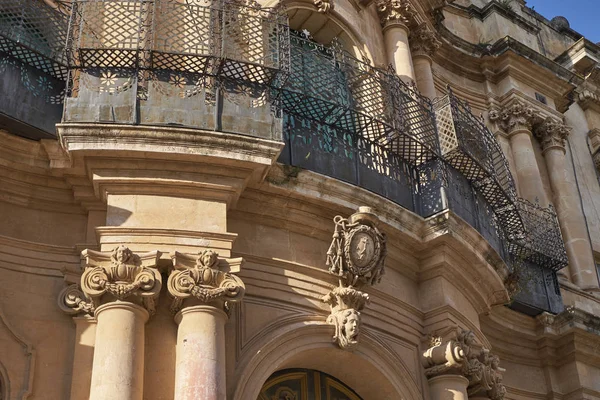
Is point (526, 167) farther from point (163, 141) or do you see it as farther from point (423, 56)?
point (163, 141)

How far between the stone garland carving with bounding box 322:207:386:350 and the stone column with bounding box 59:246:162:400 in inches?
86.2

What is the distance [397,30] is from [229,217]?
22.3 feet

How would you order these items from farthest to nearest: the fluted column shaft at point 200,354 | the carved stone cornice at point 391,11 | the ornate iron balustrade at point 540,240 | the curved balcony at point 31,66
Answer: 1. the carved stone cornice at point 391,11
2. the ornate iron balustrade at point 540,240
3. the curved balcony at point 31,66
4. the fluted column shaft at point 200,354

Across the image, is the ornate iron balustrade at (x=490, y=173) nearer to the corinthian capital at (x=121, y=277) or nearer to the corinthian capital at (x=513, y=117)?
the corinthian capital at (x=513, y=117)

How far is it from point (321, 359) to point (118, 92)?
3.74 metres

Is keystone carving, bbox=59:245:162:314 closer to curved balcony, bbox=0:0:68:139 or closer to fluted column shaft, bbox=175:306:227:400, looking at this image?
fluted column shaft, bbox=175:306:227:400

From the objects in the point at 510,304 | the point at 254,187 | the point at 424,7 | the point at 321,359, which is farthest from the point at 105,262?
the point at 424,7

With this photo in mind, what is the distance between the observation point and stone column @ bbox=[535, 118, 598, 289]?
56.4 ft

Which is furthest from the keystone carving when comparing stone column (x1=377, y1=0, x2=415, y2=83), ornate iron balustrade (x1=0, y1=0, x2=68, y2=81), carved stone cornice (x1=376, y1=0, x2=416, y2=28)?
carved stone cornice (x1=376, y1=0, x2=416, y2=28)

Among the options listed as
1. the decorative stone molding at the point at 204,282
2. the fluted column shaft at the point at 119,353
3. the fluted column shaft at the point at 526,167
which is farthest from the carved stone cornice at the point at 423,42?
the fluted column shaft at the point at 119,353

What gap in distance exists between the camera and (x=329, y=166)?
36.8ft

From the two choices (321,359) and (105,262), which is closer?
(105,262)

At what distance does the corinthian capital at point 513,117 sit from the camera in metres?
18.6

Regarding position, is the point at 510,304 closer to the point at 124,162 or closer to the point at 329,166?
the point at 329,166
